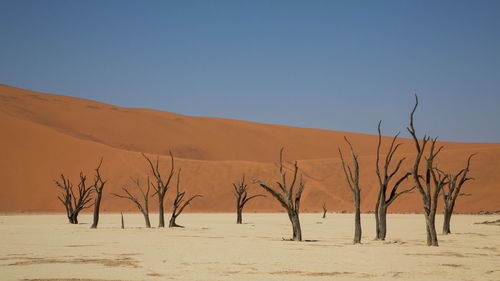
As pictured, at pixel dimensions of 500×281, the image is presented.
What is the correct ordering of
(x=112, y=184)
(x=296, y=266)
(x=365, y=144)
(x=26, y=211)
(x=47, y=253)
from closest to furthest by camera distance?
(x=296, y=266), (x=47, y=253), (x=26, y=211), (x=112, y=184), (x=365, y=144)

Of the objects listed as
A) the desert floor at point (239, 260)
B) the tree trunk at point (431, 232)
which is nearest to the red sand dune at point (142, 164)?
the tree trunk at point (431, 232)

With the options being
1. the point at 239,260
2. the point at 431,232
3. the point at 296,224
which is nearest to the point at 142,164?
the point at 296,224

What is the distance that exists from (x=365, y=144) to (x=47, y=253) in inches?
4048

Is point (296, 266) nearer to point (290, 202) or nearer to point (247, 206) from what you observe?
point (290, 202)

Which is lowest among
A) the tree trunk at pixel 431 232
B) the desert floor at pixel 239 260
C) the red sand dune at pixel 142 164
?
the desert floor at pixel 239 260

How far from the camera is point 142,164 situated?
6328 centimetres

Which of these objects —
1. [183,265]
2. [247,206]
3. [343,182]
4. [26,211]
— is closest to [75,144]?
[26,211]

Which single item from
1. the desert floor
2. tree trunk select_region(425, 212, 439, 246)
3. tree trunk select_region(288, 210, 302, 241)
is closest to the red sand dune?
tree trunk select_region(288, 210, 302, 241)

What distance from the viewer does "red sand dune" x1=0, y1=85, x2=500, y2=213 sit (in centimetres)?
5375

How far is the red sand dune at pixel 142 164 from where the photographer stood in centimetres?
5375

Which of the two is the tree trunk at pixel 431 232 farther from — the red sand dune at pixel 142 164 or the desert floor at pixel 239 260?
the red sand dune at pixel 142 164

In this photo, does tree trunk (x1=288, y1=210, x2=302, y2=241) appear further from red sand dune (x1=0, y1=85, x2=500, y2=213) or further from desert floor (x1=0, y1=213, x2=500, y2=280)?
red sand dune (x1=0, y1=85, x2=500, y2=213)

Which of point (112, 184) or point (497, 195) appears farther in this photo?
point (112, 184)

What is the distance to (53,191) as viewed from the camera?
53.8 metres
